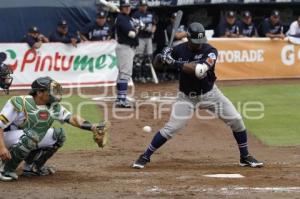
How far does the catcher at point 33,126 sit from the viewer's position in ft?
23.8

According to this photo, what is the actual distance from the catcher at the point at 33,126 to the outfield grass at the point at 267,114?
99.2 inches

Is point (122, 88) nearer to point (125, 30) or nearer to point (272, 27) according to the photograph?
point (125, 30)

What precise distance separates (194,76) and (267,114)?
16.1 ft

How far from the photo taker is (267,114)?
1291 centimetres

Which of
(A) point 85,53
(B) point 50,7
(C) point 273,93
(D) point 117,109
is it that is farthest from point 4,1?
(C) point 273,93

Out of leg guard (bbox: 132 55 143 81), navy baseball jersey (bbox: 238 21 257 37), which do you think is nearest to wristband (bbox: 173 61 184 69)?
leg guard (bbox: 132 55 143 81)

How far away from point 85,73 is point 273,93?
445cm

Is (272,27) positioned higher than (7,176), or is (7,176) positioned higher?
(7,176)

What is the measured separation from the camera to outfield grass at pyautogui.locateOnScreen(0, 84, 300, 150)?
1068cm

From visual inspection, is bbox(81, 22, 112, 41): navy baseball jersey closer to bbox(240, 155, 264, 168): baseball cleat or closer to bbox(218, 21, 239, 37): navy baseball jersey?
bbox(218, 21, 239, 37): navy baseball jersey

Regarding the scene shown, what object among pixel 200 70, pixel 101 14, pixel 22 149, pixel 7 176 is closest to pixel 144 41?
pixel 101 14

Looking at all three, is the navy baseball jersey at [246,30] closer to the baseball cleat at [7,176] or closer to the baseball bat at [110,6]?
the baseball bat at [110,6]

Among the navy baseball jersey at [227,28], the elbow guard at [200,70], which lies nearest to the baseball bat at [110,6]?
the navy baseball jersey at [227,28]

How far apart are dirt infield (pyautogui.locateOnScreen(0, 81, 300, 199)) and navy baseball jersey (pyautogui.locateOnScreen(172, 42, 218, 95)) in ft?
3.07
